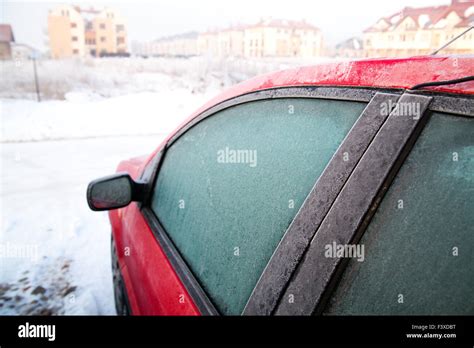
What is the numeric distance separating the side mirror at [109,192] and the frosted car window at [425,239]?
53.7 inches

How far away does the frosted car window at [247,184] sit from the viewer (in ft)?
3.28

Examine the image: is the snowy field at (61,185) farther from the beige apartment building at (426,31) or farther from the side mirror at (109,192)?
the side mirror at (109,192)

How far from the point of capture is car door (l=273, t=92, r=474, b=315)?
2.26ft

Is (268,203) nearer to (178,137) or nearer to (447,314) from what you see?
(447,314)

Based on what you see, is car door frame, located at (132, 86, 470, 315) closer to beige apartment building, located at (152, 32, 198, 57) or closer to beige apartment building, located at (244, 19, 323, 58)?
beige apartment building, located at (244, 19, 323, 58)

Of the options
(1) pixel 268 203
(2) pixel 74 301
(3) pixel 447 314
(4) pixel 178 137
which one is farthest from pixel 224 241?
(2) pixel 74 301

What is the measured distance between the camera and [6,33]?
43500 millimetres
